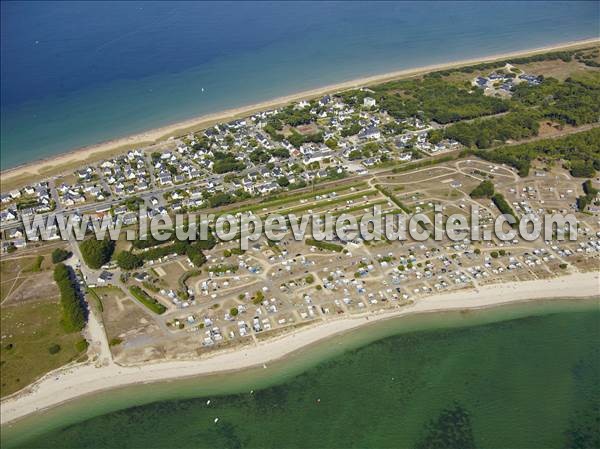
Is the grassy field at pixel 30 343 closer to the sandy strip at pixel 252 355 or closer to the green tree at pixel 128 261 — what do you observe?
the sandy strip at pixel 252 355

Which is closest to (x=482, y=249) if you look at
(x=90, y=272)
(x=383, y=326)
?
(x=383, y=326)

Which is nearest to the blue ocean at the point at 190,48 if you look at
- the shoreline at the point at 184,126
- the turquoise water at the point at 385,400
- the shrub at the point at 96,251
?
the shoreline at the point at 184,126

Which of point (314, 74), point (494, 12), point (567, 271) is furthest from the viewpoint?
point (494, 12)

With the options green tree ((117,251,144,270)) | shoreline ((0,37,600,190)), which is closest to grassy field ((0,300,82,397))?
green tree ((117,251,144,270))

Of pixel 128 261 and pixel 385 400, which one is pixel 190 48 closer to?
pixel 128 261

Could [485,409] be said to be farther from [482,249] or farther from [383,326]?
[482,249]

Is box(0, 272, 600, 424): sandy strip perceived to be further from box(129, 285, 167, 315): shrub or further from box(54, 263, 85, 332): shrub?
box(129, 285, 167, 315): shrub
